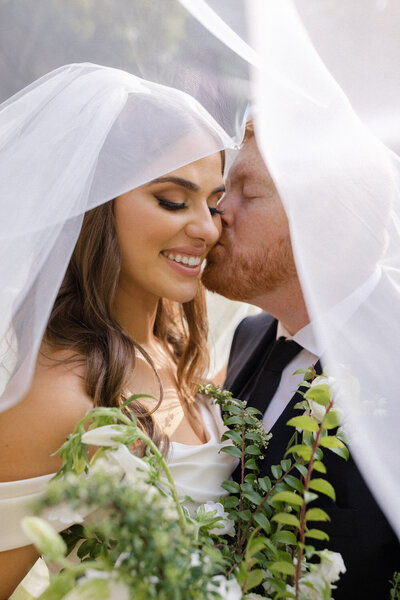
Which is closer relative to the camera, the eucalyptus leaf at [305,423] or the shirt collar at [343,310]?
the eucalyptus leaf at [305,423]

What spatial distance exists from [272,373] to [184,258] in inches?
24.3

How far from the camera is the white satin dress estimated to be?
4.78ft

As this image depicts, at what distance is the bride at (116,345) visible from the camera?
1486mm

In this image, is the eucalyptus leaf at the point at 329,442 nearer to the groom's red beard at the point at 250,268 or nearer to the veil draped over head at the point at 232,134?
the veil draped over head at the point at 232,134

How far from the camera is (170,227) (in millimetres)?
1764

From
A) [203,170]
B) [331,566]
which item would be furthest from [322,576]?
[203,170]

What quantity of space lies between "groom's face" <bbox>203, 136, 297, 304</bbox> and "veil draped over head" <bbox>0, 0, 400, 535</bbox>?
538 millimetres

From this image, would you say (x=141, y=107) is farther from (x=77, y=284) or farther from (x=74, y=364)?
(x=74, y=364)

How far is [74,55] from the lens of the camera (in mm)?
1687

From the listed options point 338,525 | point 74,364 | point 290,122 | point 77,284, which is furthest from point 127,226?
point 338,525

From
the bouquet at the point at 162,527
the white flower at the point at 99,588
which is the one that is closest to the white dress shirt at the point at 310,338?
the bouquet at the point at 162,527

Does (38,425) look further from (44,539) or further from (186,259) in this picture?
(44,539)

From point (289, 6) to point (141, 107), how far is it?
0.47 metres

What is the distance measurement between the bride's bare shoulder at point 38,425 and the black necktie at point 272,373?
757 millimetres
